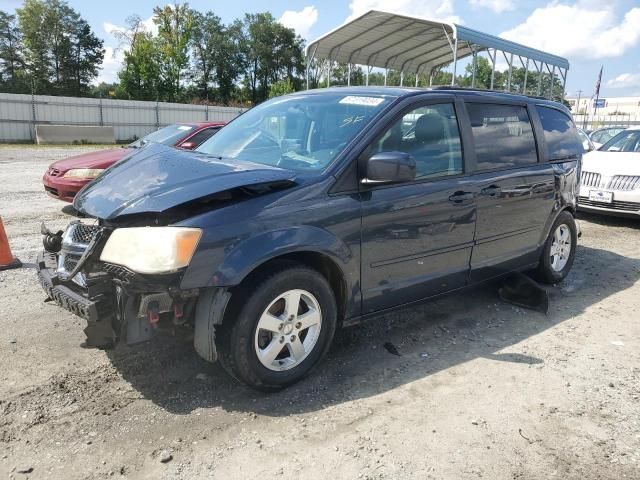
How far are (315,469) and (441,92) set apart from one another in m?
2.86

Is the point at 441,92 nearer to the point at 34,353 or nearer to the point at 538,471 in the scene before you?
the point at 538,471

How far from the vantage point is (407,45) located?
1766 cm

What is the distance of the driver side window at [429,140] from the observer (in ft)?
11.6

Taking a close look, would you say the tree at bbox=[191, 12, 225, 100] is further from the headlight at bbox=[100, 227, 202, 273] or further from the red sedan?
→ the headlight at bbox=[100, 227, 202, 273]

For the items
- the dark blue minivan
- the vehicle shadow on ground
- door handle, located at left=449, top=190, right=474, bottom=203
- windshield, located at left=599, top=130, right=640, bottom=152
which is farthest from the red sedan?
windshield, located at left=599, top=130, right=640, bottom=152

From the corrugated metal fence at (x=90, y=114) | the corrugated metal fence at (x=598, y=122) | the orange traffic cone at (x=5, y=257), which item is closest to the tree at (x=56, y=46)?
the corrugated metal fence at (x=90, y=114)

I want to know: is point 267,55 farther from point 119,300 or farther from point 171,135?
point 119,300

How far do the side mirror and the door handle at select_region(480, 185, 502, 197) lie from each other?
1.10 m

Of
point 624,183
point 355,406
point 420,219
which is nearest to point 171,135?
point 420,219

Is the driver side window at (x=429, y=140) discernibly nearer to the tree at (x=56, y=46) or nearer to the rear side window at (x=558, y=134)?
the rear side window at (x=558, y=134)

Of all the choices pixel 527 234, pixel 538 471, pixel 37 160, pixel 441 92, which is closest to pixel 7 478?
pixel 538 471

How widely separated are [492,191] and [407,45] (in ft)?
49.2

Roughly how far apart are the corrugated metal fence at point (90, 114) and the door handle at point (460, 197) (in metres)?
22.8

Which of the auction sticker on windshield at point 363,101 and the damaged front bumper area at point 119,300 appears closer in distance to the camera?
the damaged front bumper area at point 119,300
